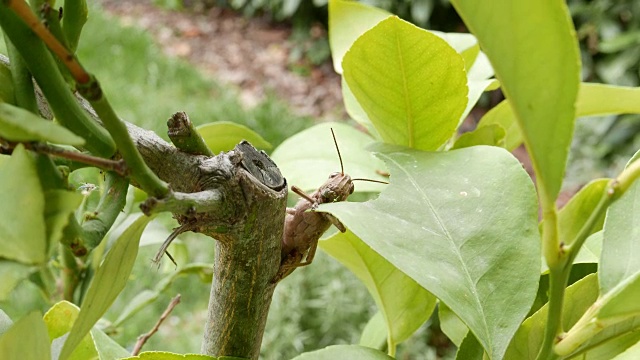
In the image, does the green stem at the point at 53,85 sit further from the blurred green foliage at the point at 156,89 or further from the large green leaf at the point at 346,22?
A: the blurred green foliage at the point at 156,89

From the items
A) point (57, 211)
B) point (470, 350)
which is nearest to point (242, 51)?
point (470, 350)

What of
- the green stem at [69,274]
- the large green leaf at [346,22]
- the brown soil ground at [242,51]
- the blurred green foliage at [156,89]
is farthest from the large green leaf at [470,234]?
the brown soil ground at [242,51]

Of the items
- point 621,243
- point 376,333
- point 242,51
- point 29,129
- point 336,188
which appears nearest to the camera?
point 29,129

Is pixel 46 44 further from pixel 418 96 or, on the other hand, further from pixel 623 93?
pixel 623 93

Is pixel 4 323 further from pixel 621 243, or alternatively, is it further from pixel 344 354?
pixel 621 243

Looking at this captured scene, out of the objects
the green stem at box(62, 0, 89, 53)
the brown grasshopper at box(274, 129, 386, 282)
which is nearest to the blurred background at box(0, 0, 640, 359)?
the brown grasshopper at box(274, 129, 386, 282)

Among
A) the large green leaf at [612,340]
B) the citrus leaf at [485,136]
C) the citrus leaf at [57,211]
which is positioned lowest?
the large green leaf at [612,340]
